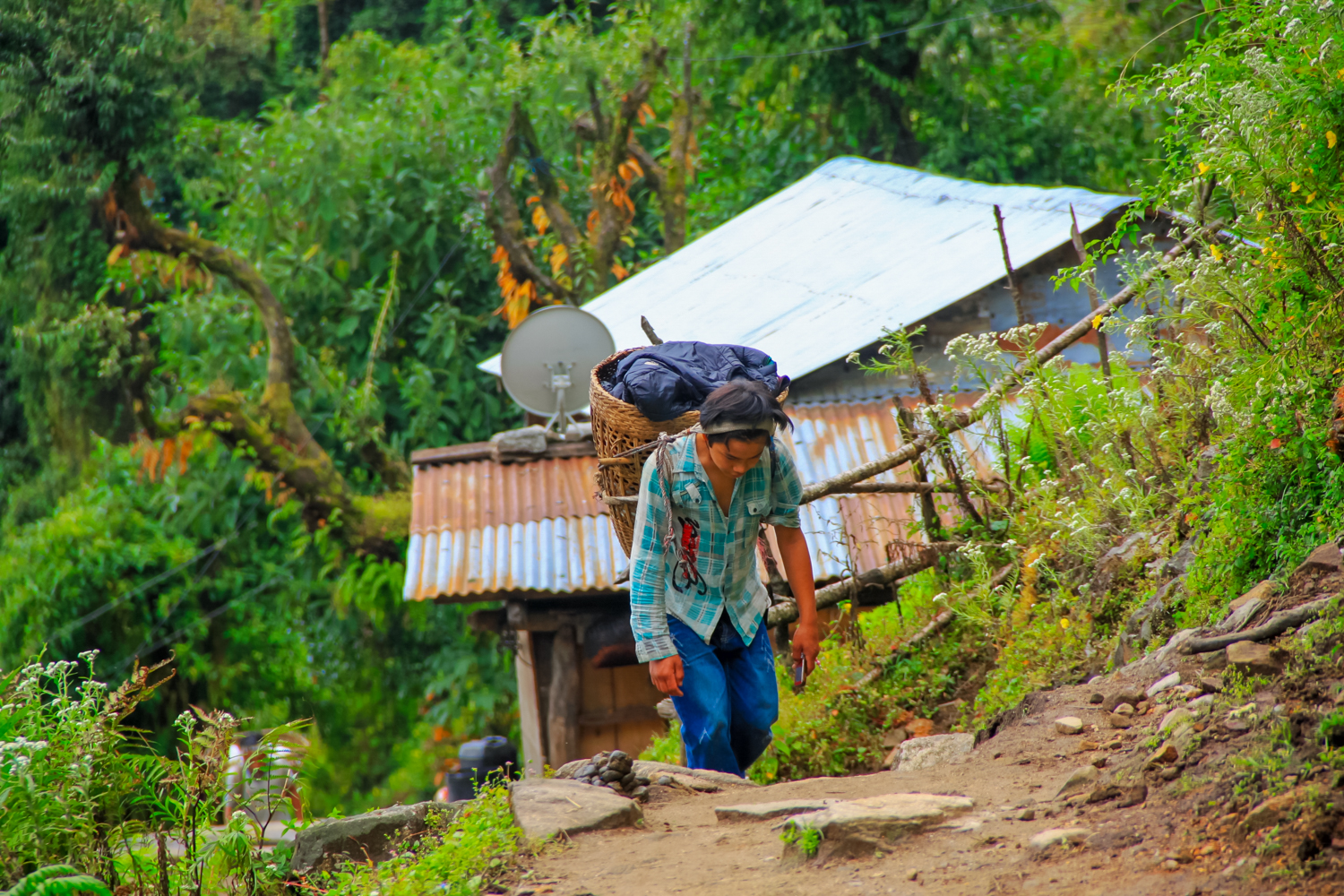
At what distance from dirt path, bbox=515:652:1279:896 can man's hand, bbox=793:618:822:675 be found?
0.44 metres

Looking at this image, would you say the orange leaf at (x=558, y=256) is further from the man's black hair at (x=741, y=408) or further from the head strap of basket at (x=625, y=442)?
the man's black hair at (x=741, y=408)

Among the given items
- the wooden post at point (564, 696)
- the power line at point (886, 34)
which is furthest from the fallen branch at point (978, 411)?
the power line at point (886, 34)

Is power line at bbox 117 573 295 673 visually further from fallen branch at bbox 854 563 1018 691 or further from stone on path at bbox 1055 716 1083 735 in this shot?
stone on path at bbox 1055 716 1083 735

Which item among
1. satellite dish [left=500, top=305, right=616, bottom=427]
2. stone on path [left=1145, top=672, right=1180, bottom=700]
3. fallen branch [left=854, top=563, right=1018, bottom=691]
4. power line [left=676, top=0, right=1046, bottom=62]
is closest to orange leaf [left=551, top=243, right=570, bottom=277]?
power line [left=676, top=0, right=1046, bottom=62]

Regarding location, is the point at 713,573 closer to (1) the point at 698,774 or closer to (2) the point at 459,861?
(1) the point at 698,774

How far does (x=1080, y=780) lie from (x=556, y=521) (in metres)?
5.30

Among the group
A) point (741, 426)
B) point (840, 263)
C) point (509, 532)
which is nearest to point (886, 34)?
point (840, 263)

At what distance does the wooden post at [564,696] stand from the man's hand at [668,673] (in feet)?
14.0

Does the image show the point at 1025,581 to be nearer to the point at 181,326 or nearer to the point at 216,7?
the point at 181,326

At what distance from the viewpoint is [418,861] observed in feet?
10.8

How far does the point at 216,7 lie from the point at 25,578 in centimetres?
1143

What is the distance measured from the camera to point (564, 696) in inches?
316

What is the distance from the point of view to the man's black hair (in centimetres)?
352

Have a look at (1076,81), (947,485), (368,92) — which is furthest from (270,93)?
(947,485)
